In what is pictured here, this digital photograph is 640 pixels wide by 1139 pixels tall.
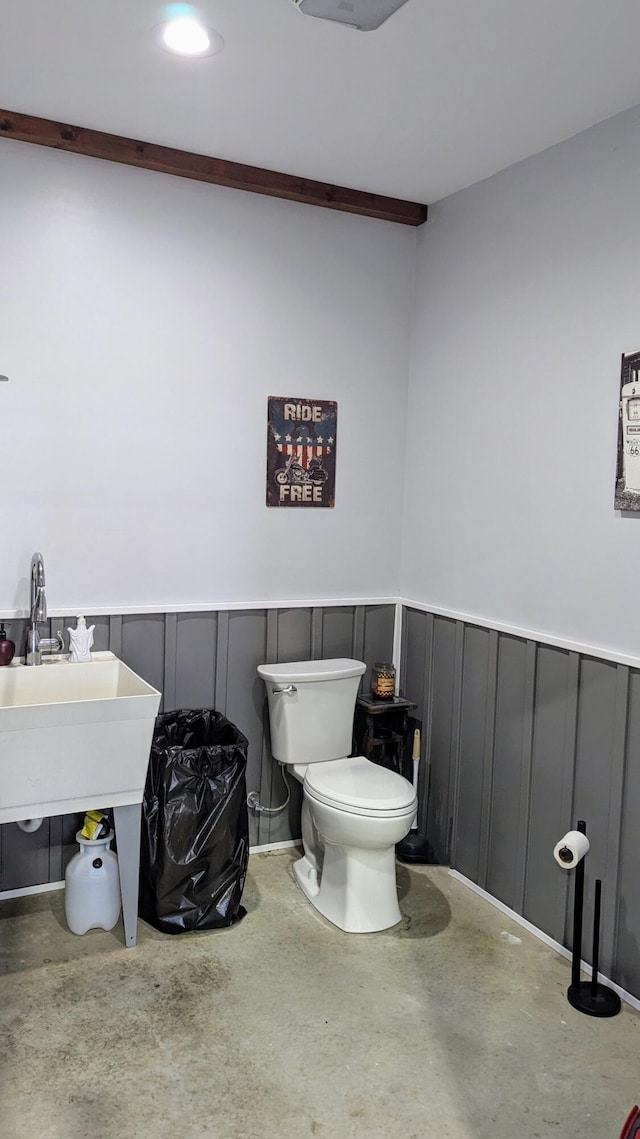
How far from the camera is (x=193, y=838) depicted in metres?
2.68

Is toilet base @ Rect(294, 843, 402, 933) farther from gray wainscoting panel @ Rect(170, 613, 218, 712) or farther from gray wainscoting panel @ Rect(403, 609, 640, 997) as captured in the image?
gray wainscoting panel @ Rect(170, 613, 218, 712)

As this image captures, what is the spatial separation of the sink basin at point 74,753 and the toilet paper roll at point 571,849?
1.23 m

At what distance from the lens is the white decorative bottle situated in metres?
2.77

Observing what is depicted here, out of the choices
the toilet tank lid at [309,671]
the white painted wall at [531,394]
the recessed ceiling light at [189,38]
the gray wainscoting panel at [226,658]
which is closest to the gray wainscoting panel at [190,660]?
the gray wainscoting panel at [226,658]

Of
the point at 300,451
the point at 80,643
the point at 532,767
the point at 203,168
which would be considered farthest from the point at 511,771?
the point at 203,168

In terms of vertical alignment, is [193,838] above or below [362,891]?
above

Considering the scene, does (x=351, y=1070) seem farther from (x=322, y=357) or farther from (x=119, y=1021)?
(x=322, y=357)

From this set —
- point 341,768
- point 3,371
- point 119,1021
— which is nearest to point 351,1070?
point 119,1021

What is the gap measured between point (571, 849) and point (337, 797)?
2.42 feet

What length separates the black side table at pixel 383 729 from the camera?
3.29 m

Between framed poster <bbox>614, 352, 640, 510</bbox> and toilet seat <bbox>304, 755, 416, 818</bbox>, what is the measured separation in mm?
1143

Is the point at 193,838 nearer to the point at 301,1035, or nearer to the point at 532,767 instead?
the point at 301,1035

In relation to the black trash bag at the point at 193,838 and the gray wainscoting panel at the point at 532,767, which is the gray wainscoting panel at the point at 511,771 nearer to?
the gray wainscoting panel at the point at 532,767

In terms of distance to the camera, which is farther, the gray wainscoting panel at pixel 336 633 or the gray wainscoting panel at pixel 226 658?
the gray wainscoting panel at pixel 336 633
